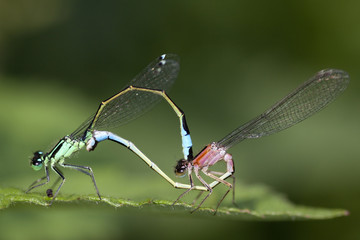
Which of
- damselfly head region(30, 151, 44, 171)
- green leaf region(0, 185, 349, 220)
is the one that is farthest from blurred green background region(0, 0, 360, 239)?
green leaf region(0, 185, 349, 220)

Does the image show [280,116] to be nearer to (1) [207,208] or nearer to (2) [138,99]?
(2) [138,99]

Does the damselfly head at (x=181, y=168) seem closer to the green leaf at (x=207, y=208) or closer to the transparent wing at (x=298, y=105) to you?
the transparent wing at (x=298, y=105)

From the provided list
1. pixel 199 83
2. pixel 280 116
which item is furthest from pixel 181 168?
pixel 199 83

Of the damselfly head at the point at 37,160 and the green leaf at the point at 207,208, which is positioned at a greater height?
the damselfly head at the point at 37,160

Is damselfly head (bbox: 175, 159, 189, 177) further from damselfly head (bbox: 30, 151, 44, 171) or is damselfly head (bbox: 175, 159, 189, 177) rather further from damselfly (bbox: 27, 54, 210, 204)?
damselfly head (bbox: 30, 151, 44, 171)

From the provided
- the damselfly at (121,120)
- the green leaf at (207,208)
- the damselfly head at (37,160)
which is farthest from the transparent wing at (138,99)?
the green leaf at (207,208)
